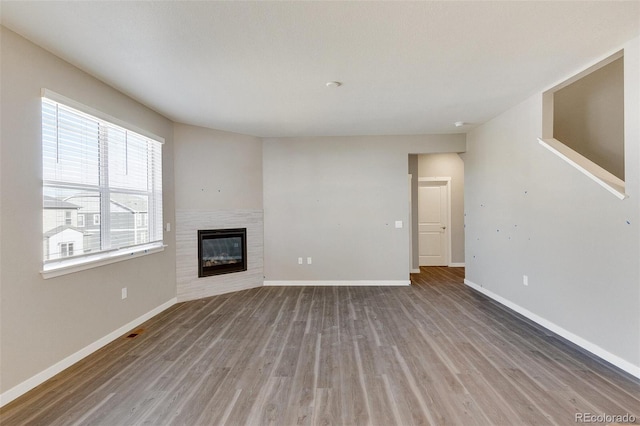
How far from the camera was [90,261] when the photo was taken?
8.92 feet

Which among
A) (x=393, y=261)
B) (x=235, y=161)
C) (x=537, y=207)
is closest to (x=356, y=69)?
(x=537, y=207)

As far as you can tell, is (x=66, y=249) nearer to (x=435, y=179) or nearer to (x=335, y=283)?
(x=335, y=283)

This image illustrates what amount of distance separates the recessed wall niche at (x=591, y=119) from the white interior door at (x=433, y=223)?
285 cm

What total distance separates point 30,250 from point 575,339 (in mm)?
4798

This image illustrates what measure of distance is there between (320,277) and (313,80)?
3.43m

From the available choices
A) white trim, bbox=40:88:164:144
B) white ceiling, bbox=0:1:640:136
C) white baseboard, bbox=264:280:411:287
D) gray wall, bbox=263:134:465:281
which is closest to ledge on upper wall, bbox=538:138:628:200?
white ceiling, bbox=0:1:640:136

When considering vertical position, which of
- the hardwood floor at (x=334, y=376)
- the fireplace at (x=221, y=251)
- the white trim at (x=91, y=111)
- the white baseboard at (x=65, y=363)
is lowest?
the hardwood floor at (x=334, y=376)

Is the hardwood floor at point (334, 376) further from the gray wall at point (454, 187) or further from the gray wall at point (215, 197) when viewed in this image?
the gray wall at point (454, 187)

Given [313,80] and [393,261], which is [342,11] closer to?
[313,80]

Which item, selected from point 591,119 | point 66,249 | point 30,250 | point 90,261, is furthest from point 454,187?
point 30,250

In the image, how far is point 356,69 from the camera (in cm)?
267

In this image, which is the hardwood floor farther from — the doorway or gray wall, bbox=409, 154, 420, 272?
the doorway

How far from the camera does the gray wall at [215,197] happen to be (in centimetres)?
437

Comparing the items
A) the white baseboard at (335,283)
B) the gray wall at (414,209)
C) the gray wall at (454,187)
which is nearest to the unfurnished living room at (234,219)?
the white baseboard at (335,283)
